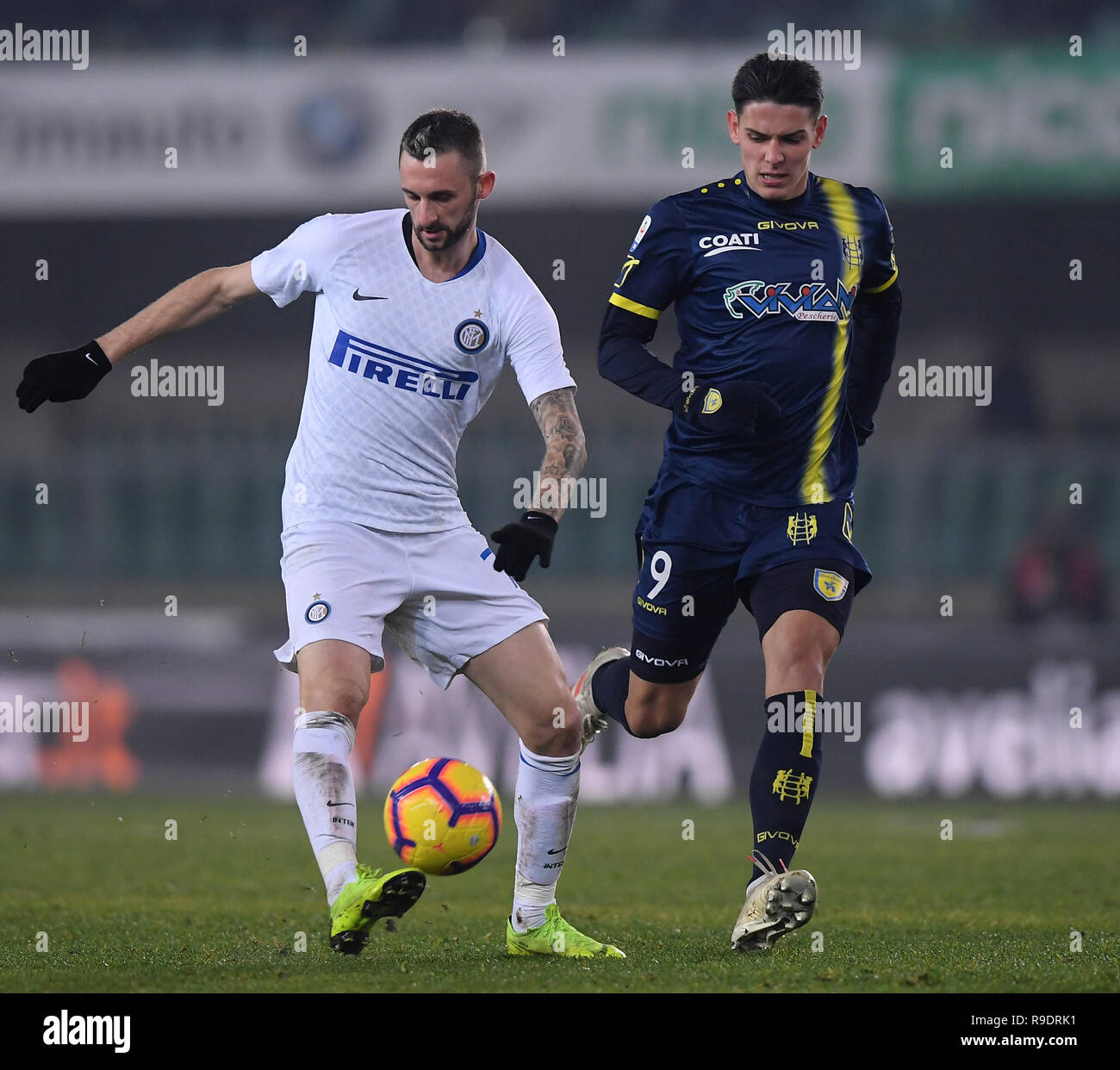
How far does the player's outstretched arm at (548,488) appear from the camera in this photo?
5172 millimetres

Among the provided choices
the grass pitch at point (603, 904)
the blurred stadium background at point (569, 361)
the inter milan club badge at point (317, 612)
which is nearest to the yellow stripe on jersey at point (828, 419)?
the grass pitch at point (603, 904)

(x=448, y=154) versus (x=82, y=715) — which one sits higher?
(x=448, y=154)

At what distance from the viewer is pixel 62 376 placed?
17.9 ft

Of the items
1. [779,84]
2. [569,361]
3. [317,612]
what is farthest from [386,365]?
[569,361]

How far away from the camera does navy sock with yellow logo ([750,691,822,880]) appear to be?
5.34 meters

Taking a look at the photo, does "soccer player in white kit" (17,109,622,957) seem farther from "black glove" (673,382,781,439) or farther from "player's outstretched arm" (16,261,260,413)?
"black glove" (673,382,781,439)

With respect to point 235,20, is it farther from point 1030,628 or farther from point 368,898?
point 368,898

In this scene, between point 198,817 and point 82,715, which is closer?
point 198,817

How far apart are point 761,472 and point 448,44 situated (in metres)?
12.2

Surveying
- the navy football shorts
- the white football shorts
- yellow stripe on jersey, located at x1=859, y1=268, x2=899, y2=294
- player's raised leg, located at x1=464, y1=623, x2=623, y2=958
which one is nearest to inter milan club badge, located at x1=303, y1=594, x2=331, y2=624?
the white football shorts

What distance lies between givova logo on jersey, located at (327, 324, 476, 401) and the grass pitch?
1.80 m

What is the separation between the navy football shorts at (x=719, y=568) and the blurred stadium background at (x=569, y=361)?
20.3ft

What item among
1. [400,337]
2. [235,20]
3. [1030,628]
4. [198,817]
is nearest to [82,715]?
[198,817]

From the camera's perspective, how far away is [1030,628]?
12.8 meters
